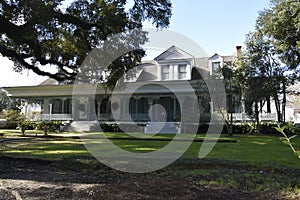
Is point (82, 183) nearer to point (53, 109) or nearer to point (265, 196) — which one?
point (265, 196)

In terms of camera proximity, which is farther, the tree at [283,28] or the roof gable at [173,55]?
the roof gable at [173,55]

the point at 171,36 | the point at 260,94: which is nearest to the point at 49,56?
the point at 171,36

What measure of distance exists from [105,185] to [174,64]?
2372cm

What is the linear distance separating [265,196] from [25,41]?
34.5 ft

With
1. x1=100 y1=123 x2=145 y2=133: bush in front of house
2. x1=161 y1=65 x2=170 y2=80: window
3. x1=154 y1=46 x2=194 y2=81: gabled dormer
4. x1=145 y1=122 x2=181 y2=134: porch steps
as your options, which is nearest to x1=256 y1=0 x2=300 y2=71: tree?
x1=154 y1=46 x2=194 y2=81: gabled dormer

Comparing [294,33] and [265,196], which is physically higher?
[294,33]

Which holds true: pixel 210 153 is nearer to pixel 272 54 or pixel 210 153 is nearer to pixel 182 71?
pixel 272 54

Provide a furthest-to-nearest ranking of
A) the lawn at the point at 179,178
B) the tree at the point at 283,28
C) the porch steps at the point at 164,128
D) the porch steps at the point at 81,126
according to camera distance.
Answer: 1. the porch steps at the point at 81,126
2. the porch steps at the point at 164,128
3. the tree at the point at 283,28
4. the lawn at the point at 179,178

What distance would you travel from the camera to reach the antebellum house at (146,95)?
2645 cm

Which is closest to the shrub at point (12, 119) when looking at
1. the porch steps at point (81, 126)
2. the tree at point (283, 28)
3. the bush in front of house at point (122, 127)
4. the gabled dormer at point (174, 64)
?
the porch steps at point (81, 126)

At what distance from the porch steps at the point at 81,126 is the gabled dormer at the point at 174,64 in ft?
24.8

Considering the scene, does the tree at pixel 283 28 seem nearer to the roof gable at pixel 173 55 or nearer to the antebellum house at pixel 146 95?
the antebellum house at pixel 146 95

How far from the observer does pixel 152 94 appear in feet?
92.6

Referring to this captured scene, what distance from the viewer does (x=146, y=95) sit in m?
28.7
